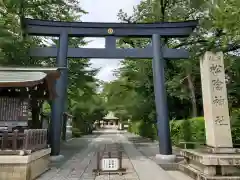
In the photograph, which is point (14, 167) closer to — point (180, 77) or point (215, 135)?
point (215, 135)

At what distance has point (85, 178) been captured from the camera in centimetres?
948

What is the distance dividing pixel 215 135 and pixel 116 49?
802 cm

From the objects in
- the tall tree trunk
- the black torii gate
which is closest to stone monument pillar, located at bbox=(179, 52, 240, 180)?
the black torii gate

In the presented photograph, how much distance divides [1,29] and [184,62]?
12.2 metres

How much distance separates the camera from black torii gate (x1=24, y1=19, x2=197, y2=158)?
14125 mm

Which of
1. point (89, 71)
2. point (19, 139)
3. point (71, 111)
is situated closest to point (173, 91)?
point (89, 71)

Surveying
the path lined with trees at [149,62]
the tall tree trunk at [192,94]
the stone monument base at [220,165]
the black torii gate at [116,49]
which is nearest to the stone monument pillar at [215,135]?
the stone monument base at [220,165]

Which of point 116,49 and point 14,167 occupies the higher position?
point 116,49

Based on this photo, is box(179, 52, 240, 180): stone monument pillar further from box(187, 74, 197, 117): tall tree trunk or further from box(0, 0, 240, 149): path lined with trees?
box(187, 74, 197, 117): tall tree trunk

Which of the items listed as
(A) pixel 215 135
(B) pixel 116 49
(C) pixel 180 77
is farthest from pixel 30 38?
(A) pixel 215 135

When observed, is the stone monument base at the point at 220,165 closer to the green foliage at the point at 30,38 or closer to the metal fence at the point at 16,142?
the metal fence at the point at 16,142

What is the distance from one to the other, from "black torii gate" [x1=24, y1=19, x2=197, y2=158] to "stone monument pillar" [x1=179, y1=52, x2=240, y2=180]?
4.25 m

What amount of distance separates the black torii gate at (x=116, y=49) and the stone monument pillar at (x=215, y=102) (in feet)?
14.6

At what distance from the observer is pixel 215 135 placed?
889 cm
